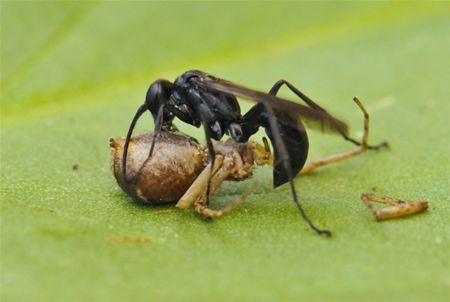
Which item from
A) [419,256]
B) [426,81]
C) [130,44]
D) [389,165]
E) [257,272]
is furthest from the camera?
[130,44]

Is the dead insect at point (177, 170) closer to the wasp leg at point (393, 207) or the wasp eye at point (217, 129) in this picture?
the wasp eye at point (217, 129)

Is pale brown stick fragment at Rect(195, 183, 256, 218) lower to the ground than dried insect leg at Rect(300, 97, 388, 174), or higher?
higher

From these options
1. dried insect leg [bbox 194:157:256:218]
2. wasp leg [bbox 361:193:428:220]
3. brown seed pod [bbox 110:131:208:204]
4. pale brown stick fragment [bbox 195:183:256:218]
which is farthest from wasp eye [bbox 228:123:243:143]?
wasp leg [bbox 361:193:428:220]

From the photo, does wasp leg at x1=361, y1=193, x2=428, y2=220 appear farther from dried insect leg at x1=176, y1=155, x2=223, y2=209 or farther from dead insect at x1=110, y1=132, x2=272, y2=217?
dried insect leg at x1=176, y1=155, x2=223, y2=209

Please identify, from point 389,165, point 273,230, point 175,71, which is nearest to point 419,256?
point 273,230

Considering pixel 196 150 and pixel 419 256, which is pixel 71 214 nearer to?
pixel 196 150
